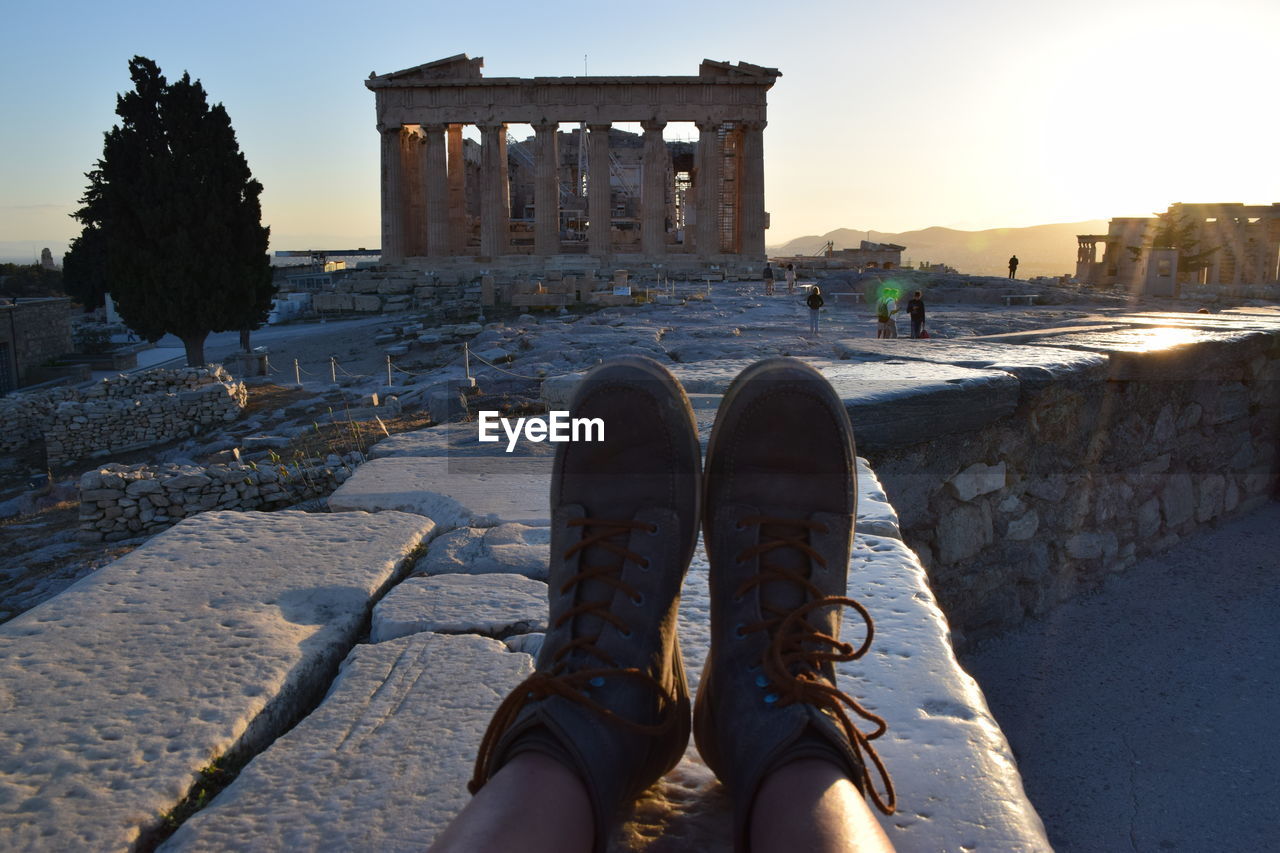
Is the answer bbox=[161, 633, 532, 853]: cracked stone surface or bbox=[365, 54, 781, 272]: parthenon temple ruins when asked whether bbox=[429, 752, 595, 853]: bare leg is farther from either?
bbox=[365, 54, 781, 272]: parthenon temple ruins

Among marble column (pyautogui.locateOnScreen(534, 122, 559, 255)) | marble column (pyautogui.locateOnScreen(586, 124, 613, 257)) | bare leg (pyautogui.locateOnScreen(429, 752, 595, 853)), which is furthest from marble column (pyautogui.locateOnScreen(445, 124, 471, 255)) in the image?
bare leg (pyautogui.locateOnScreen(429, 752, 595, 853))

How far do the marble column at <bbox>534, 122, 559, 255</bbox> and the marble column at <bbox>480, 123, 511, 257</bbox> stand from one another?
126cm

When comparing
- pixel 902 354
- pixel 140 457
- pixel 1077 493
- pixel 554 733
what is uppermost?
pixel 902 354

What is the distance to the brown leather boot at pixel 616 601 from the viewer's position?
1.40m

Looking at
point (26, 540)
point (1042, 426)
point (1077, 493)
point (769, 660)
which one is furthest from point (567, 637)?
point (26, 540)

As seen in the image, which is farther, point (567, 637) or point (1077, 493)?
point (1077, 493)

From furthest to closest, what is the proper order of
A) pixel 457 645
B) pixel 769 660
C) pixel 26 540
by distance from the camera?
1. pixel 26 540
2. pixel 457 645
3. pixel 769 660

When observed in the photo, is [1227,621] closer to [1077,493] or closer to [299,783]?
[1077,493]

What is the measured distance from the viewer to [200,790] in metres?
1.56

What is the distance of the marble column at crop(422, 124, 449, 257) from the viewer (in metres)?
30.7

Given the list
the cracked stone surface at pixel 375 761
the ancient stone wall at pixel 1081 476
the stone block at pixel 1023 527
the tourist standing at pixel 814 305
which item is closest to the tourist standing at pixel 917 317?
the tourist standing at pixel 814 305

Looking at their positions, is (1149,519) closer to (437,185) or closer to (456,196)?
(437,185)

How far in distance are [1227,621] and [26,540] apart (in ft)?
26.7

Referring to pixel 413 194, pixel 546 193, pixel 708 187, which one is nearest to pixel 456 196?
pixel 413 194
